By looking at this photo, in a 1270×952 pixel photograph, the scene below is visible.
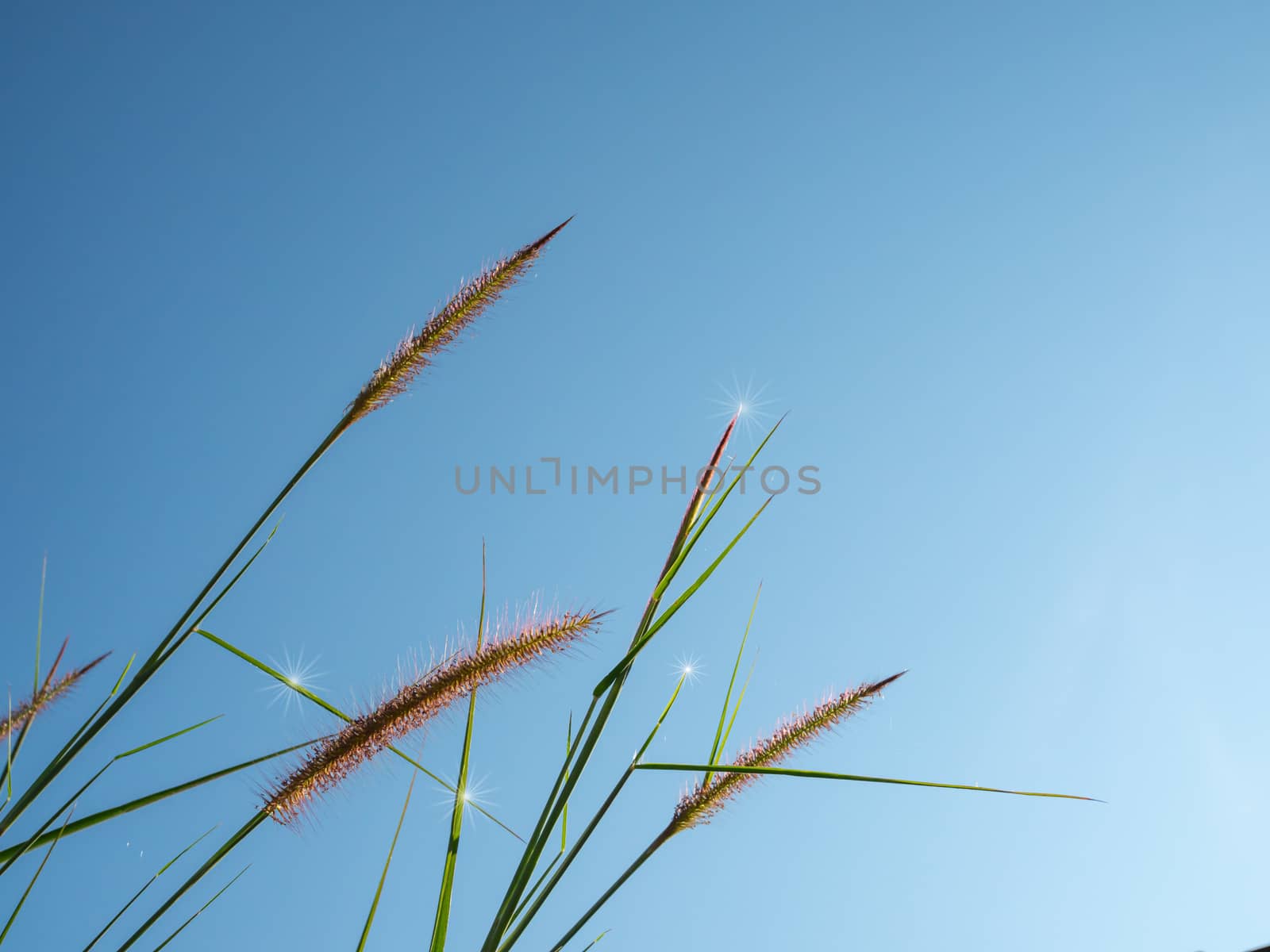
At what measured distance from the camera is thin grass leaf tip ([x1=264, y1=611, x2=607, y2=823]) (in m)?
1.81

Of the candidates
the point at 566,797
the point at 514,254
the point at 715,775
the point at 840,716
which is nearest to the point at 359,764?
the point at 566,797

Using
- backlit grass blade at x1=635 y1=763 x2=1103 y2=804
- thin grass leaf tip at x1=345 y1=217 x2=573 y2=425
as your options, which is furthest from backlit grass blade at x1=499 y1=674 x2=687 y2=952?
thin grass leaf tip at x1=345 y1=217 x2=573 y2=425

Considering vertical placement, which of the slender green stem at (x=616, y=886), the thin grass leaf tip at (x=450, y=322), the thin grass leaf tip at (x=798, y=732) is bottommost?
the slender green stem at (x=616, y=886)

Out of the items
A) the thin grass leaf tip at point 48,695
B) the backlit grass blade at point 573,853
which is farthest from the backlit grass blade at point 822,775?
the thin grass leaf tip at point 48,695

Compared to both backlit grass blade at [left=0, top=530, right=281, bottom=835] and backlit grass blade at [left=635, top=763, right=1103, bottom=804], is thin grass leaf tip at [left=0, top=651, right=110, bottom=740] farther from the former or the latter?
backlit grass blade at [left=635, top=763, right=1103, bottom=804]

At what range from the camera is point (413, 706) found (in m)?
1.83

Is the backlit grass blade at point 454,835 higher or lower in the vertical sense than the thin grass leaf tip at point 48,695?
lower

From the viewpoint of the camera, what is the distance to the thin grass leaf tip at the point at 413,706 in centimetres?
181

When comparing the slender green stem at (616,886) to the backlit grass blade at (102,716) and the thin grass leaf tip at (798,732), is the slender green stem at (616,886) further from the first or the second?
the backlit grass blade at (102,716)

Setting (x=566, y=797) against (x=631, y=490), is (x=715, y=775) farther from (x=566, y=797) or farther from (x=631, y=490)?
(x=631, y=490)

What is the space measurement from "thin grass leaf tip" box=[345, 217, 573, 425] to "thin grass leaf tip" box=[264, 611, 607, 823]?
793mm

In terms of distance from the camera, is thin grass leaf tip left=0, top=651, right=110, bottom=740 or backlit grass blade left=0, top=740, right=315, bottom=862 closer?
backlit grass blade left=0, top=740, right=315, bottom=862

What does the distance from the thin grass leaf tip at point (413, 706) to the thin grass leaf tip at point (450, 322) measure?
793 millimetres

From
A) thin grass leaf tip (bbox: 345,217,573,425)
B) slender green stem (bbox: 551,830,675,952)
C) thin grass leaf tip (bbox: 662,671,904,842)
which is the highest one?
A: thin grass leaf tip (bbox: 345,217,573,425)
